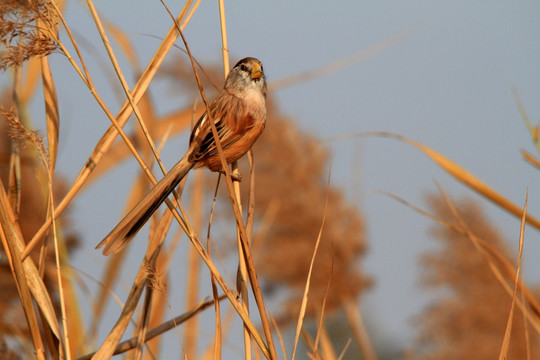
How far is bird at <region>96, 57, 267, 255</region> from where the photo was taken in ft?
4.16

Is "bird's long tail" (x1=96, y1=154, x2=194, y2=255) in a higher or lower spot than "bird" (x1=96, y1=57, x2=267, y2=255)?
lower

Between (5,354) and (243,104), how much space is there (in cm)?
110

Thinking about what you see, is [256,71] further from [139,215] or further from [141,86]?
[139,215]

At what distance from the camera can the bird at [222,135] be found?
1267 mm

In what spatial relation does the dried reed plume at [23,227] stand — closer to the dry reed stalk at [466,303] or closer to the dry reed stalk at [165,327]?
the dry reed stalk at [165,327]

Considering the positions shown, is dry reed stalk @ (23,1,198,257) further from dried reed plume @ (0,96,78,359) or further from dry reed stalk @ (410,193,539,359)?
dry reed stalk @ (410,193,539,359)

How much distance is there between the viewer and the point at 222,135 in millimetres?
1592

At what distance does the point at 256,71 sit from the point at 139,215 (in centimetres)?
73

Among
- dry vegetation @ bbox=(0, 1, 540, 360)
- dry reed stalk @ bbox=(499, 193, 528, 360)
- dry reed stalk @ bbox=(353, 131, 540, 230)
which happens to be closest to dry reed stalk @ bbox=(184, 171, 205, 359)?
dry vegetation @ bbox=(0, 1, 540, 360)

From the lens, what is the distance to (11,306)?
2.56 metres

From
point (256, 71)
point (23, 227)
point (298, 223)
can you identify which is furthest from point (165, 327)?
point (298, 223)

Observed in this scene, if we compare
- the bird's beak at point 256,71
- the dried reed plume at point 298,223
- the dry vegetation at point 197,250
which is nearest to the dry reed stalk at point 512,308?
the dry vegetation at point 197,250

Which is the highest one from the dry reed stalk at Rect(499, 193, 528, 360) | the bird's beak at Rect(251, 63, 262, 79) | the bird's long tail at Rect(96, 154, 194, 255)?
the bird's beak at Rect(251, 63, 262, 79)

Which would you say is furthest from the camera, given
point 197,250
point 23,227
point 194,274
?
point 23,227
